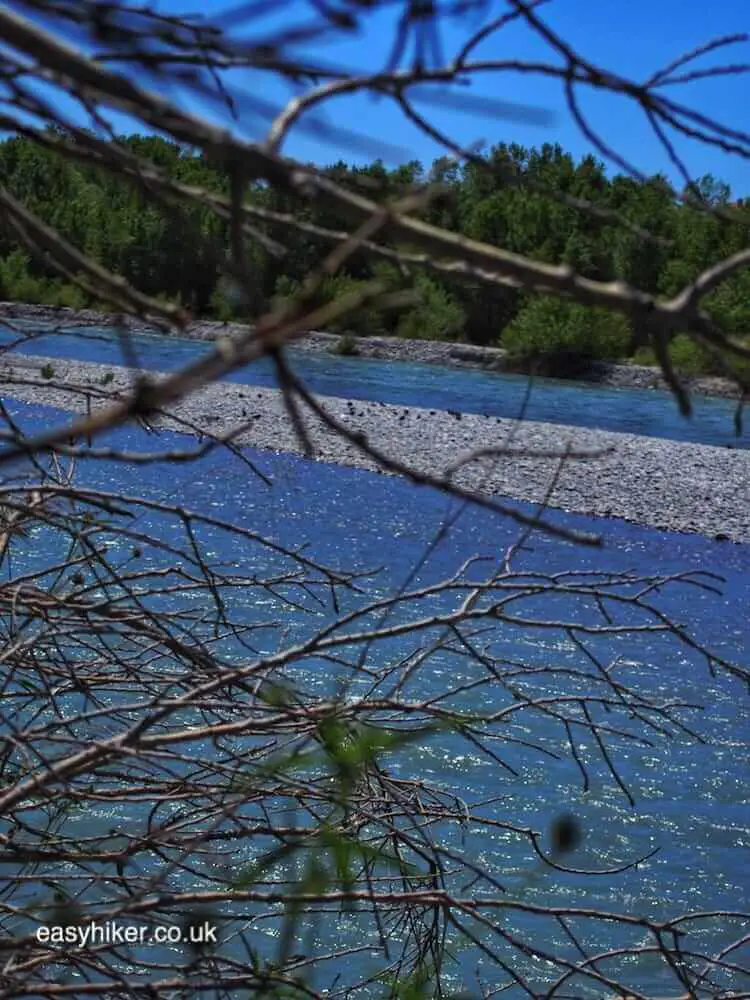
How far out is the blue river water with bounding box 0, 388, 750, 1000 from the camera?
12.7 ft

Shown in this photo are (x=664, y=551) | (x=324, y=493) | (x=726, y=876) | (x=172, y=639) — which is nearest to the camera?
(x=172, y=639)

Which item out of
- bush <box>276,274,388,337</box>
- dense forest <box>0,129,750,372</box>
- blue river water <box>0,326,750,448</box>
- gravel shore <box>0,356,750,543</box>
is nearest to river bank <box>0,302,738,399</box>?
blue river water <box>0,326,750,448</box>

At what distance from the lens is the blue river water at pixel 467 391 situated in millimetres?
15055

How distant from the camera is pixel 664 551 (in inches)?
352

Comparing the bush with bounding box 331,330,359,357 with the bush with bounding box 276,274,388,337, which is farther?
the bush with bounding box 331,330,359,357

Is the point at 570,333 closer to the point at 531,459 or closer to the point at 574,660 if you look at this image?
the point at 531,459

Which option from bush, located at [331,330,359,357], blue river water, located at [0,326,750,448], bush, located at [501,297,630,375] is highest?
bush, located at [501,297,630,375]

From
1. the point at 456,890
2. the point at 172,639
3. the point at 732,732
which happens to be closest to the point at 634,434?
the point at 732,732

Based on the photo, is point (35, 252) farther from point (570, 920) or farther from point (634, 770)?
point (634, 770)

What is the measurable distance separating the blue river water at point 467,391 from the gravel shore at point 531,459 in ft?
2.82

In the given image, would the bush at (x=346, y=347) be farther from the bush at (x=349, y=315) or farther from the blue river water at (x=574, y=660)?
the bush at (x=349, y=315)

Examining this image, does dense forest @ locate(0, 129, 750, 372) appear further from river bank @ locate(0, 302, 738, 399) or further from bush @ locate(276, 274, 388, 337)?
river bank @ locate(0, 302, 738, 399)

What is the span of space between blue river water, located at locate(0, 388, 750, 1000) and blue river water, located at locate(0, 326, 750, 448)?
4.21 metres

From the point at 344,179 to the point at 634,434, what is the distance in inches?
533
